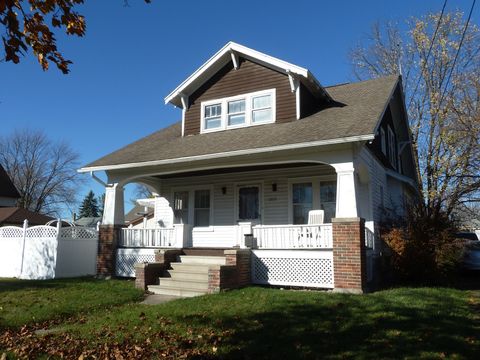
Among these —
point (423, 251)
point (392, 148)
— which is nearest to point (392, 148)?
point (392, 148)

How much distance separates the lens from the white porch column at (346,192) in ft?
33.0

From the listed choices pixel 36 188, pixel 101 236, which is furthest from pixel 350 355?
pixel 36 188

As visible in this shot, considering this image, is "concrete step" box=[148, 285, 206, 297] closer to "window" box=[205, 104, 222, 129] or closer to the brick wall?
the brick wall

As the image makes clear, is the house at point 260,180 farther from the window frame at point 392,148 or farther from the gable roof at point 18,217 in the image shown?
the gable roof at point 18,217

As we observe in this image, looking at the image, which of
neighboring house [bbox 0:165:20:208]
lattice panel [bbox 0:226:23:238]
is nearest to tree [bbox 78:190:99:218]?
neighboring house [bbox 0:165:20:208]

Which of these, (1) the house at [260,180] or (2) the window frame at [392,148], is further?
(2) the window frame at [392,148]

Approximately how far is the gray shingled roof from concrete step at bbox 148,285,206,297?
3.83m

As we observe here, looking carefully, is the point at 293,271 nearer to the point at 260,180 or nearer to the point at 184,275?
the point at 184,275

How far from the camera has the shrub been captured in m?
11.2

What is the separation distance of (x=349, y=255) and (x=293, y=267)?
1695 millimetres

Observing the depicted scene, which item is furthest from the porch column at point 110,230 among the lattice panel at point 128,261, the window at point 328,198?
the window at point 328,198

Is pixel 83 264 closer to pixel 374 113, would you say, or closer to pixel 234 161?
pixel 234 161

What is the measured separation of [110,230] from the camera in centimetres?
1363

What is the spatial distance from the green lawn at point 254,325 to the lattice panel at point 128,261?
309 cm
